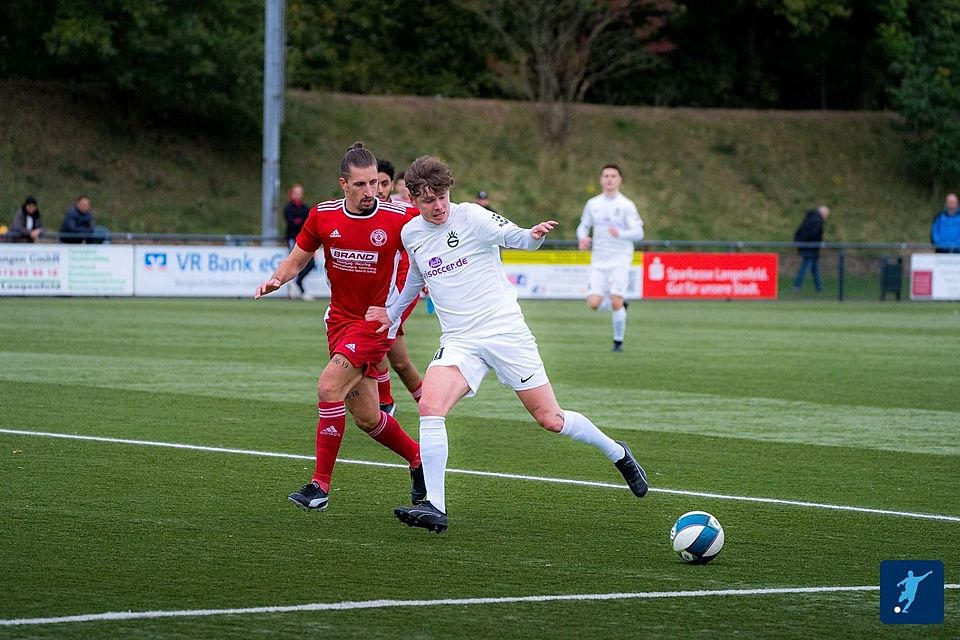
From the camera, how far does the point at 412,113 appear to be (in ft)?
163

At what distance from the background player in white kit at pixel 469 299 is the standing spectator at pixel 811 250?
96.6ft

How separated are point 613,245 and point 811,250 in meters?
18.5

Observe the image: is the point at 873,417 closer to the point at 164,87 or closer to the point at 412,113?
the point at 164,87

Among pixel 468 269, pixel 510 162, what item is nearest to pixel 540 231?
pixel 468 269

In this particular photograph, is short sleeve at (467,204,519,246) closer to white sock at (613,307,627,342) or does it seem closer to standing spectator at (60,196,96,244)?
white sock at (613,307,627,342)

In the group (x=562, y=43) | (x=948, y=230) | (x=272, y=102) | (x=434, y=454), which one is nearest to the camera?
(x=434, y=454)

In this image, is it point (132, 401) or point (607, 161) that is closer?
point (132, 401)

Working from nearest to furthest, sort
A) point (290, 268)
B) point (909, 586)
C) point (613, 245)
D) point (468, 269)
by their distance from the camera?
1. point (909, 586)
2. point (468, 269)
3. point (290, 268)
4. point (613, 245)

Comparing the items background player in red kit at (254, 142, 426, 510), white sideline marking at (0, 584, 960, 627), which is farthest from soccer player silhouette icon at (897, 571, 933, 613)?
background player in red kit at (254, 142, 426, 510)

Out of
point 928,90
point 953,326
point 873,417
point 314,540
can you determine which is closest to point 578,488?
point 314,540

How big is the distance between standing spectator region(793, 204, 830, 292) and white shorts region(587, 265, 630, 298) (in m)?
17.6

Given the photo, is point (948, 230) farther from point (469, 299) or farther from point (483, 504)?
point (469, 299)

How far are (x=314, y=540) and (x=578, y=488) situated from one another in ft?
7.24

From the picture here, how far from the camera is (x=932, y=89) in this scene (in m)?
51.5
